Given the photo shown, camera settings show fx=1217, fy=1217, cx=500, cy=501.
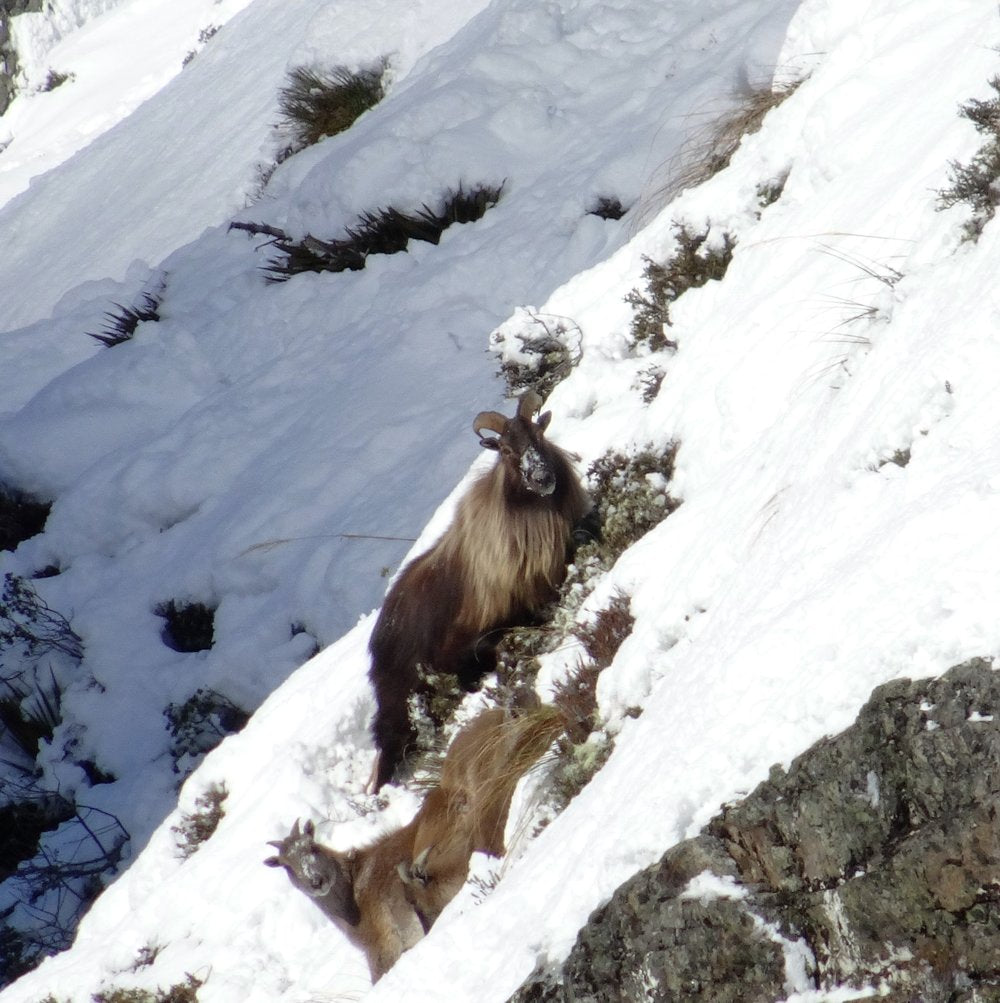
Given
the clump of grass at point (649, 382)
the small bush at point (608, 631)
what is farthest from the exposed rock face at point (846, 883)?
the clump of grass at point (649, 382)

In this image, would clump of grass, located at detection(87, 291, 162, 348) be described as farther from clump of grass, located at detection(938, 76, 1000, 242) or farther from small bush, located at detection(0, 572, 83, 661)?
clump of grass, located at detection(938, 76, 1000, 242)

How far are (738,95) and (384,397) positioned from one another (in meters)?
2.85

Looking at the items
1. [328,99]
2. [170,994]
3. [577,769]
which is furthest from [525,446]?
[328,99]

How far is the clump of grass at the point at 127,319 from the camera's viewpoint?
9711 mm

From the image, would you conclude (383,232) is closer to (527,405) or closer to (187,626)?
(187,626)

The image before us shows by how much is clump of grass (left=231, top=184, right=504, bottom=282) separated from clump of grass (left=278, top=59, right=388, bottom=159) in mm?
1787

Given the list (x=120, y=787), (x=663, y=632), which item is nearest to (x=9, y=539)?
(x=120, y=787)

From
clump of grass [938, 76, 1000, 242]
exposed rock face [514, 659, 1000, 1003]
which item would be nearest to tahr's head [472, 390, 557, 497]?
clump of grass [938, 76, 1000, 242]

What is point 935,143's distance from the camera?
4.48 metres

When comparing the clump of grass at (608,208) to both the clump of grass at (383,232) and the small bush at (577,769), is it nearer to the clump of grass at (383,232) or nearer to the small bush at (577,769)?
the clump of grass at (383,232)

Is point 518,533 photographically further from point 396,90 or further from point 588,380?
point 396,90

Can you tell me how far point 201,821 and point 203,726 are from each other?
131 centimetres

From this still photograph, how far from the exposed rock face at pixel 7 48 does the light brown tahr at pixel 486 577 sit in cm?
1492

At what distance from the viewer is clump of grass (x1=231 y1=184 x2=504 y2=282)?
877 cm
